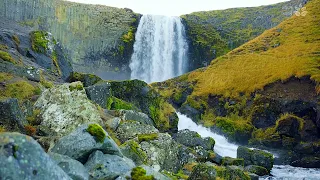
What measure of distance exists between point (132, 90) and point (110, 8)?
72.6 meters

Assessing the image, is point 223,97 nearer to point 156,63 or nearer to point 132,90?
point 156,63

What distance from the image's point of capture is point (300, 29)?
2844 inches

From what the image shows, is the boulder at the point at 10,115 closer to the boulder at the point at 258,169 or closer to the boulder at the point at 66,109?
the boulder at the point at 66,109

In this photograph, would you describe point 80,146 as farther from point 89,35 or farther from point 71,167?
point 89,35

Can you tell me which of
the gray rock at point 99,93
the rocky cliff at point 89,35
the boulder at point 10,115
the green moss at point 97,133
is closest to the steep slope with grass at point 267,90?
the rocky cliff at point 89,35

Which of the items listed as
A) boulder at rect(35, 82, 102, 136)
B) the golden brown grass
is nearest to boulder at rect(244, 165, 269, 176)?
boulder at rect(35, 82, 102, 136)

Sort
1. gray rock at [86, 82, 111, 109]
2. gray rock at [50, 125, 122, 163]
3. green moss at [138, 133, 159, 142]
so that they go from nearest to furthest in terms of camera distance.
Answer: gray rock at [50, 125, 122, 163], green moss at [138, 133, 159, 142], gray rock at [86, 82, 111, 109]

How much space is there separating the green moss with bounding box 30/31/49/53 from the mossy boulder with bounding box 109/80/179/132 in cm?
769

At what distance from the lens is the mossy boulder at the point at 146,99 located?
26453mm

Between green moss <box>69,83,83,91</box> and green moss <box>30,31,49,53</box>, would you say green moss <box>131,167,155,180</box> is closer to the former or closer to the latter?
green moss <box>69,83,83,91</box>

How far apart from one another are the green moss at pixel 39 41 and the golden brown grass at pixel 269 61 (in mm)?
33712

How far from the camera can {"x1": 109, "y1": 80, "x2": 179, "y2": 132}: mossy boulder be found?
26453mm

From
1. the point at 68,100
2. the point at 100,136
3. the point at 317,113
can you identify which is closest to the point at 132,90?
the point at 68,100

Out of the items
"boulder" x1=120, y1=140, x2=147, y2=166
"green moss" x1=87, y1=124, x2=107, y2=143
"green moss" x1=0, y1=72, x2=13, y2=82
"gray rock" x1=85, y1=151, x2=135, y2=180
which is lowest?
"boulder" x1=120, y1=140, x2=147, y2=166
